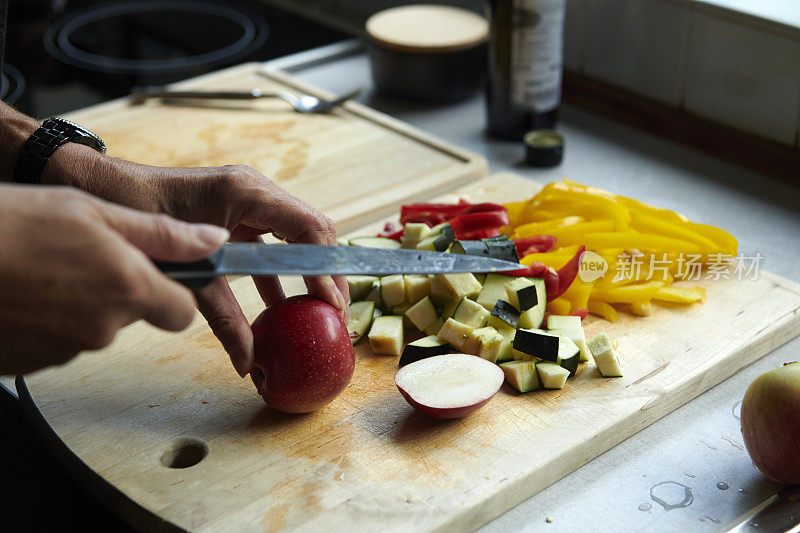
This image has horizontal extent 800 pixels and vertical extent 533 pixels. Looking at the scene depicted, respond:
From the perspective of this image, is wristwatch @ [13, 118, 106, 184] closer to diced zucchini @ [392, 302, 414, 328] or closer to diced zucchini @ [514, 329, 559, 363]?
diced zucchini @ [392, 302, 414, 328]

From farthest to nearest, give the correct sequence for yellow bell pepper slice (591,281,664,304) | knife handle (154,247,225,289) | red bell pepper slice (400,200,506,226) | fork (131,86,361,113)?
fork (131,86,361,113) < red bell pepper slice (400,200,506,226) < yellow bell pepper slice (591,281,664,304) < knife handle (154,247,225,289)

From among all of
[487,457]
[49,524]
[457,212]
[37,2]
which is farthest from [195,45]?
[487,457]

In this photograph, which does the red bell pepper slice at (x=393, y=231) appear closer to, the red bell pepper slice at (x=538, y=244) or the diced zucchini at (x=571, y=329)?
the red bell pepper slice at (x=538, y=244)

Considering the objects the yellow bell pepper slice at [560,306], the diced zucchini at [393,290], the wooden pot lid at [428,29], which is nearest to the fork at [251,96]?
the wooden pot lid at [428,29]

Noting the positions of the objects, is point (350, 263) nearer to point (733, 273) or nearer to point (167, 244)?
point (167, 244)

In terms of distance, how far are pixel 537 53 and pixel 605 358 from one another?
1116 mm

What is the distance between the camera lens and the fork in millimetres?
2623

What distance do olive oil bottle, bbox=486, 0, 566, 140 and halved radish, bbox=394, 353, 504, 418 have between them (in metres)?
1.14

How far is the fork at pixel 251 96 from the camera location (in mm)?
2623

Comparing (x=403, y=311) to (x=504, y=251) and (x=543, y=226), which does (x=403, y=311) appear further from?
(x=543, y=226)

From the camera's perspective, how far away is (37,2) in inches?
144

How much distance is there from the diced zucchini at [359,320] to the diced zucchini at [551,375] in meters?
0.39

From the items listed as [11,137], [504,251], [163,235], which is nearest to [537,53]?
[504,251]

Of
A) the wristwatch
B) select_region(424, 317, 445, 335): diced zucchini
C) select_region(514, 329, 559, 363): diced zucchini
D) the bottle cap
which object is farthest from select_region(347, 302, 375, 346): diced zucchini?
the bottle cap
